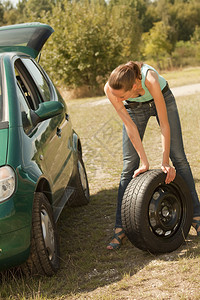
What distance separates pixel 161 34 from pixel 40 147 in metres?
56.1

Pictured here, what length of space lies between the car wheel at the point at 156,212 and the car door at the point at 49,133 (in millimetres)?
683

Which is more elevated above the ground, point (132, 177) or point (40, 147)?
point (40, 147)

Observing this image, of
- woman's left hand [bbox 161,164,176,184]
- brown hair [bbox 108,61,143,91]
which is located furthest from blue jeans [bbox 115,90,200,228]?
brown hair [bbox 108,61,143,91]

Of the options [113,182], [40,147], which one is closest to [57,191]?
[40,147]

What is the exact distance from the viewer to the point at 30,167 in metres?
3.39

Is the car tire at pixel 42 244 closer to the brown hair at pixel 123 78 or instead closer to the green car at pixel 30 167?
the green car at pixel 30 167

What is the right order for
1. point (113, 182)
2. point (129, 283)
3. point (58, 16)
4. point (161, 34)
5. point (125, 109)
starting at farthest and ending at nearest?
1. point (161, 34)
2. point (58, 16)
3. point (113, 182)
4. point (125, 109)
5. point (129, 283)

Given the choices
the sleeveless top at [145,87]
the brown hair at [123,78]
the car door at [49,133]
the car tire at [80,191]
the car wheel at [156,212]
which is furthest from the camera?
the car tire at [80,191]

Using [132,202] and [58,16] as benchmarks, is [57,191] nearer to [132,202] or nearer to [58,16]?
[132,202]

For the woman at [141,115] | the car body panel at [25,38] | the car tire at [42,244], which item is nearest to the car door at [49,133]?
the car body panel at [25,38]

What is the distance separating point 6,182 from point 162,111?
1408mm

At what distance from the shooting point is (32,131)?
3.75m

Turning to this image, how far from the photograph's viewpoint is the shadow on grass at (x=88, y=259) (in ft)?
10.8

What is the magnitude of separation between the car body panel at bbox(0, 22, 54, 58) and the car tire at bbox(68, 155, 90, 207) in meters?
1.40
